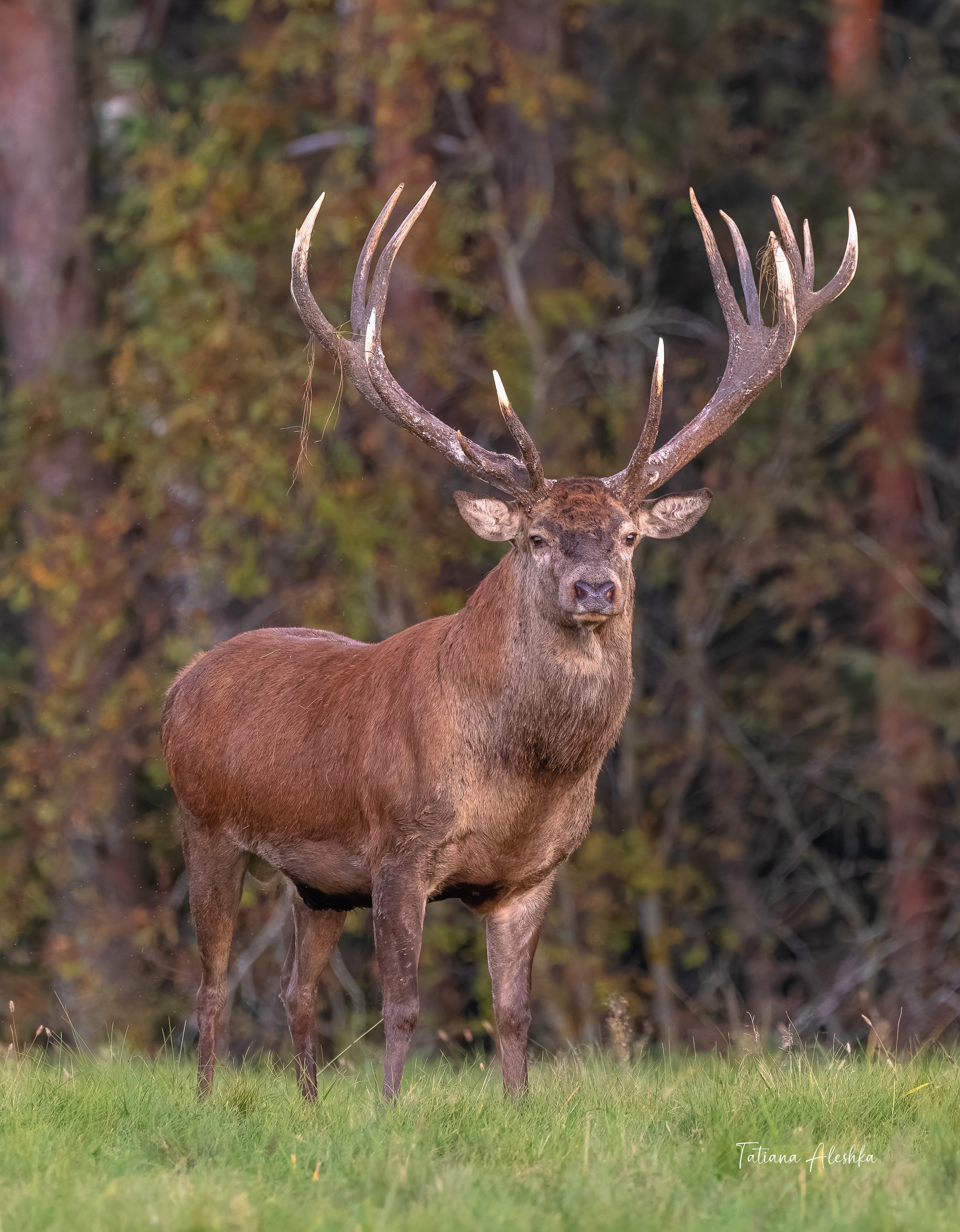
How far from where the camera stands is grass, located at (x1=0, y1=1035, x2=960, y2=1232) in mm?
3387

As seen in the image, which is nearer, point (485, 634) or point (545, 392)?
point (485, 634)

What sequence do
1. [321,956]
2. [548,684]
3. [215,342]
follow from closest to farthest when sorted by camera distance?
[548,684] → [321,956] → [215,342]

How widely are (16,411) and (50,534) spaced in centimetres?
74

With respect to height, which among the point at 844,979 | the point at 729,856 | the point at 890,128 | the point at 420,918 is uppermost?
the point at 890,128

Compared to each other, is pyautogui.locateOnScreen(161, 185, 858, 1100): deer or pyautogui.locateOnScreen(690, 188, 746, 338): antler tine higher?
pyautogui.locateOnScreen(690, 188, 746, 338): antler tine

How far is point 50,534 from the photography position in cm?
962

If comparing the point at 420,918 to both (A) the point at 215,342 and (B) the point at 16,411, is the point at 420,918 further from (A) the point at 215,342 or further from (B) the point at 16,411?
(B) the point at 16,411

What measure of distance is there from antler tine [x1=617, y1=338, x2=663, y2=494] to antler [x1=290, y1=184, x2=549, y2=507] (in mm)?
244

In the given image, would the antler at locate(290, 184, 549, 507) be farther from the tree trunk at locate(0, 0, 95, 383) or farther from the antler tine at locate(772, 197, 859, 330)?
the tree trunk at locate(0, 0, 95, 383)

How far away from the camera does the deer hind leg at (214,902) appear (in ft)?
19.9

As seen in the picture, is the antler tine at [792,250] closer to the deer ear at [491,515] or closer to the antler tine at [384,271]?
the antler tine at [384,271]

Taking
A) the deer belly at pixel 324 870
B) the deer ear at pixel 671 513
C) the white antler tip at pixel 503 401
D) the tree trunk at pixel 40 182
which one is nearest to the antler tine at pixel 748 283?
the deer ear at pixel 671 513

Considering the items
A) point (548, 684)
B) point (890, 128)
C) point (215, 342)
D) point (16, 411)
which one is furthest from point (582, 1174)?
point (890, 128)
